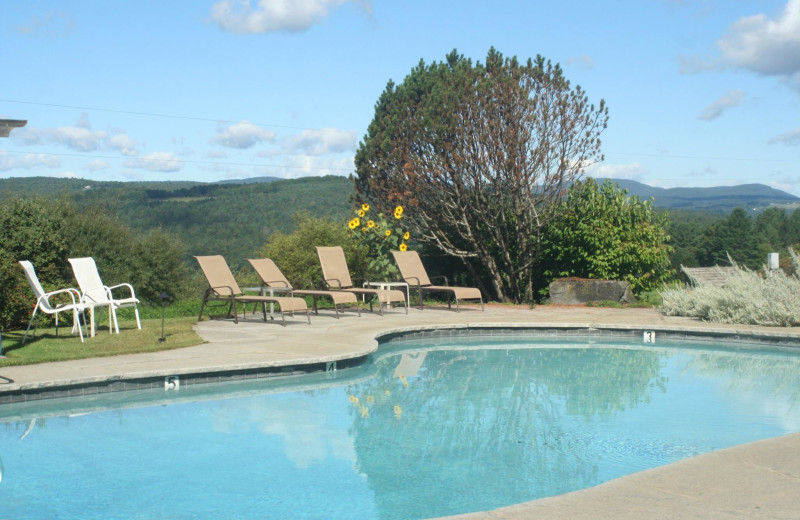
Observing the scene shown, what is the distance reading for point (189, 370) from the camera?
6.82m

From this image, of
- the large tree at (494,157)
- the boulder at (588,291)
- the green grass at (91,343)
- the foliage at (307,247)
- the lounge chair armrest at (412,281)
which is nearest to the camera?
the green grass at (91,343)

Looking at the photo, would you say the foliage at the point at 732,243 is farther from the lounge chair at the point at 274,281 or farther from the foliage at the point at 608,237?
the lounge chair at the point at 274,281

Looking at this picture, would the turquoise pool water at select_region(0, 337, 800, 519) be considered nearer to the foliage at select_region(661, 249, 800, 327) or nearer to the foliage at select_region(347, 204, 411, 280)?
the foliage at select_region(661, 249, 800, 327)

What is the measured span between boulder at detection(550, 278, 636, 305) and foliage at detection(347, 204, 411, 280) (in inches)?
114

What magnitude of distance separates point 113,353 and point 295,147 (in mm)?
20075

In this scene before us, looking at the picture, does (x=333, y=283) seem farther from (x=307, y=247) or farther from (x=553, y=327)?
(x=307, y=247)

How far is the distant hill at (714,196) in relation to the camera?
274 ft

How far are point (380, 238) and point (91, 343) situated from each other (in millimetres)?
6151

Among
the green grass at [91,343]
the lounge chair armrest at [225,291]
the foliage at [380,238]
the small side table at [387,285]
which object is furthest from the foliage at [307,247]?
the green grass at [91,343]

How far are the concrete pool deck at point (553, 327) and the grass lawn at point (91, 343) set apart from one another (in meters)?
0.21

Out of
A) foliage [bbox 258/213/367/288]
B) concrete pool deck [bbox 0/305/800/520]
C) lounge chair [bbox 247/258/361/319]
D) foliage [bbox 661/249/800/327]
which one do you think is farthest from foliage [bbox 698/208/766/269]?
lounge chair [bbox 247/258/361/319]

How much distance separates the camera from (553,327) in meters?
10.7

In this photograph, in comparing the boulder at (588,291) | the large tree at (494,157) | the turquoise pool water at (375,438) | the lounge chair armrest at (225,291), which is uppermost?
the large tree at (494,157)

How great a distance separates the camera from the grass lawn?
287 inches
